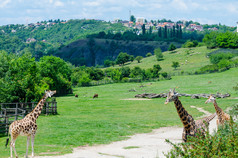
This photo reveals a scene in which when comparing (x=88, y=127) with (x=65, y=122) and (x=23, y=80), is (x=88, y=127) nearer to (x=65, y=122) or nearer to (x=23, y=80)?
(x=65, y=122)

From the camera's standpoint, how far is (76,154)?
64.4 ft

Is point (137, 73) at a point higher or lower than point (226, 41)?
lower

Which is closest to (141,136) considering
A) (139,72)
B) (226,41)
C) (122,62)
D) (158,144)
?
(158,144)

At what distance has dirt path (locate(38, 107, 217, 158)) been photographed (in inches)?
761

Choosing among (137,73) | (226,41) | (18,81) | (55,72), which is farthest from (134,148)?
(226,41)

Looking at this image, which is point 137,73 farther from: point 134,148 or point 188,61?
point 134,148

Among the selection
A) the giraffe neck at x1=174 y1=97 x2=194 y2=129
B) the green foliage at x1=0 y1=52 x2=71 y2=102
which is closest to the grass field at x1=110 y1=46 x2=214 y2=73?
the green foliage at x1=0 y1=52 x2=71 y2=102

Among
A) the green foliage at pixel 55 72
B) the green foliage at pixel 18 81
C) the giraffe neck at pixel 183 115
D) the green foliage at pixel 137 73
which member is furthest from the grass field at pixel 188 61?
the giraffe neck at pixel 183 115

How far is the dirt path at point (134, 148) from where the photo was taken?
1932cm

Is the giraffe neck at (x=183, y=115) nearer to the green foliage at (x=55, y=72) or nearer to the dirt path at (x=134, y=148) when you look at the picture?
the dirt path at (x=134, y=148)

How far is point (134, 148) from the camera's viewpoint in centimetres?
2144

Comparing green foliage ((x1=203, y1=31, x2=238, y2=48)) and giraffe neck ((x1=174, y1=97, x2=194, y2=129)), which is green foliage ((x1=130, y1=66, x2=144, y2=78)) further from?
giraffe neck ((x1=174, y1=97, x2=194, y2=129))

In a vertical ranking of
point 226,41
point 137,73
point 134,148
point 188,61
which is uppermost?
point 226,41

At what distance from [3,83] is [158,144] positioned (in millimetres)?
25424
